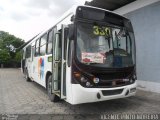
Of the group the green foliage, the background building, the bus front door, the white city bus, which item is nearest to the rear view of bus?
the white city bus

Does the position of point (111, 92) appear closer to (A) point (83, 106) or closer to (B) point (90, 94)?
(B) point (90, 94)

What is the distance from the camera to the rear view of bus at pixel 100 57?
5473 millimetres

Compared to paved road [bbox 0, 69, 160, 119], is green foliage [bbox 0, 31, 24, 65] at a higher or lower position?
higher

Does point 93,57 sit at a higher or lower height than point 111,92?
higher

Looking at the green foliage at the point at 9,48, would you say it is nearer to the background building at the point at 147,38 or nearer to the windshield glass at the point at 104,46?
the background building at the point at 147,38

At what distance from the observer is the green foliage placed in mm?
44109

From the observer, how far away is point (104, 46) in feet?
19.5

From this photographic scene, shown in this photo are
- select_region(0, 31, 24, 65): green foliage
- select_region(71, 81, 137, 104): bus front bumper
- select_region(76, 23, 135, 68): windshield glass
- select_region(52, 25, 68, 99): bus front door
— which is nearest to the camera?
select_region(71, 81, 137, 104): bus front bumper

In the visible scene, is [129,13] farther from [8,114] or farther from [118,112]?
[8,114]

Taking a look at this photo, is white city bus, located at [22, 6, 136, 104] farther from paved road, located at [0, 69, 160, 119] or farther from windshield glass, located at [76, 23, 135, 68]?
paved road, located at [0, 69, 160, 119]

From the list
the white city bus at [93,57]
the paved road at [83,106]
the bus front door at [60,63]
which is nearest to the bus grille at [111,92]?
the white city bus at [93,57]

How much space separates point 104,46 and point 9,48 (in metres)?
44.8

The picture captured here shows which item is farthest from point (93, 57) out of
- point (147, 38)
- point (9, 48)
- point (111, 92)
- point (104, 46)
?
point (9, 48)

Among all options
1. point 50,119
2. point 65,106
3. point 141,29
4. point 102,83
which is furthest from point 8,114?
point 141,29
